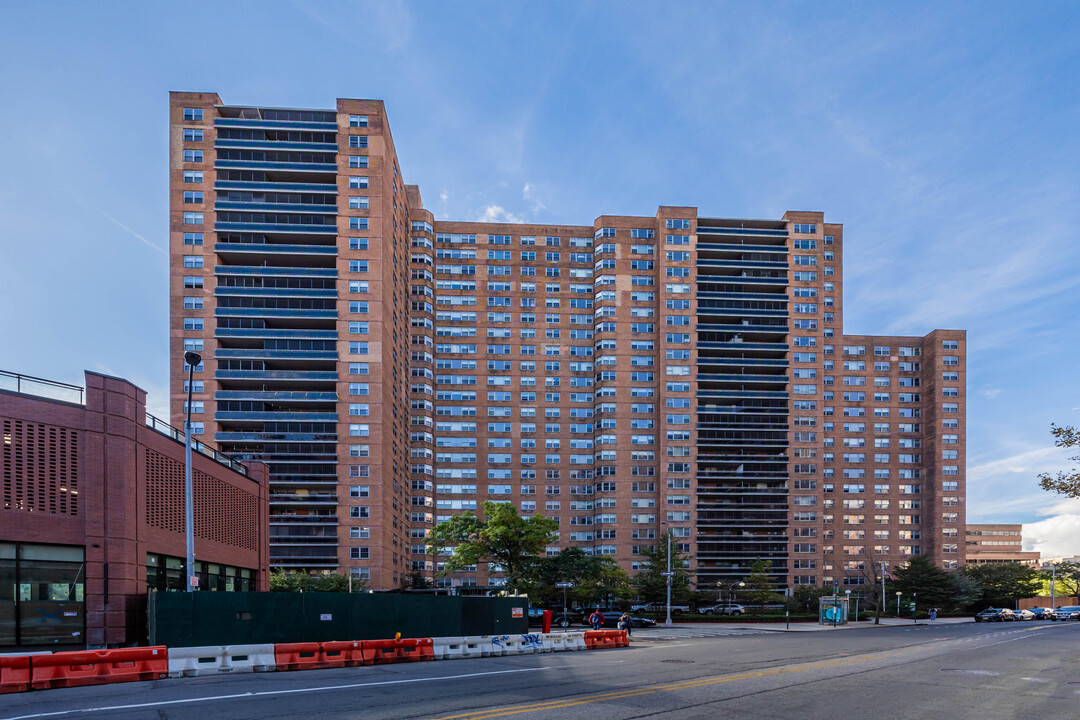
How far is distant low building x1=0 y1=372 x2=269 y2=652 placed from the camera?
25.0 metres

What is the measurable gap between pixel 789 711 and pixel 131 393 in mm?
25581

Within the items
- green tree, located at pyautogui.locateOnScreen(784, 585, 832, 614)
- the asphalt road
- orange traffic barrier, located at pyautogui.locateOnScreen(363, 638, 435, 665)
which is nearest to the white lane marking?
the asphalt road

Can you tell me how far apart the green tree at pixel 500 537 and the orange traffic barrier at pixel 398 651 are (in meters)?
44.6

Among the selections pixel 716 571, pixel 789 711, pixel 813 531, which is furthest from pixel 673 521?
pixel 789 711

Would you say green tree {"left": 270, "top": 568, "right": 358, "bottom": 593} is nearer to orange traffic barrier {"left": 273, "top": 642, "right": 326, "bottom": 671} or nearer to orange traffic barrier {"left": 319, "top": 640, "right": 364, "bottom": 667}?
orange traffic barrier {"left": 319, "top": 640, "right": 364, "bottom": 667}

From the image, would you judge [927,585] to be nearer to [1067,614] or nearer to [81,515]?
[1067,614]

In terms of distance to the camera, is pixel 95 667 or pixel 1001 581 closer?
pixel 95 667

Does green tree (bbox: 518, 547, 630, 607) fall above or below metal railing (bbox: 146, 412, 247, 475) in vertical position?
below

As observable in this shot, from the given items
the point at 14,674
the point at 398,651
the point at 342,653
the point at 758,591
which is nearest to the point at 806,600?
the point at 758,591

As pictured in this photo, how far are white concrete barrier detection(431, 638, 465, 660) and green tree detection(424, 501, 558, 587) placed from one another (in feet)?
141

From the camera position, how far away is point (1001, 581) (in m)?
102

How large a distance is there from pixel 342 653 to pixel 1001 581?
107255mm

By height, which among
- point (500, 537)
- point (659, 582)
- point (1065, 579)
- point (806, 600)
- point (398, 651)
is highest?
point (398, 651)

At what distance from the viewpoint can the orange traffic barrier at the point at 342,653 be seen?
2325 centimetres
